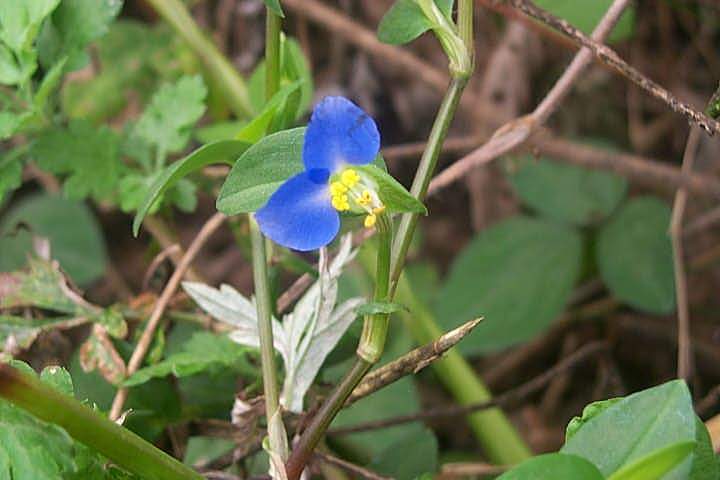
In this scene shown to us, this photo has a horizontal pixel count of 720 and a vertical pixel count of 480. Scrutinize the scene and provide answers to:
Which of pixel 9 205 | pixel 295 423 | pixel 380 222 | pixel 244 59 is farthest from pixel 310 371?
pixel 9 205

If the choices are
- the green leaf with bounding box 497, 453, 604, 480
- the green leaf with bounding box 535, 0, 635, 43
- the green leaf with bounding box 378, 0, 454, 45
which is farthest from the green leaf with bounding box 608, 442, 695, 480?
the green leaf with bounding box 535, 0, 635, 43

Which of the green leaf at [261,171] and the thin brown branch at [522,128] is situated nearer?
the green leaf at [261,171]

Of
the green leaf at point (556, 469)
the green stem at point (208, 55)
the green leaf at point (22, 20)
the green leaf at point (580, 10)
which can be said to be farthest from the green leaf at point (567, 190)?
the green leaf at point (556, 469)

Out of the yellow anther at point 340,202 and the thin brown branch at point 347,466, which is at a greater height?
the yellow anther at point 340,202

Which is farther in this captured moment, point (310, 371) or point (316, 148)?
point (310, 371)

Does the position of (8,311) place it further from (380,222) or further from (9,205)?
(9,205)

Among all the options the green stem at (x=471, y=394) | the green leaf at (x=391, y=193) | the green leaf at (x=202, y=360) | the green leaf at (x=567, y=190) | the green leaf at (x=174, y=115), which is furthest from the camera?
the green leaf at (x=567, y=190)

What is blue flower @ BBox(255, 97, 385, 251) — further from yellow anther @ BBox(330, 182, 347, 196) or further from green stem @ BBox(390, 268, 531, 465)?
green stem @ BBox(390, 268, 531, 465)

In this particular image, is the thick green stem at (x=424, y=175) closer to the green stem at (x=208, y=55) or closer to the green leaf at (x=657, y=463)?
the green leaf at (x=657, y=463)
